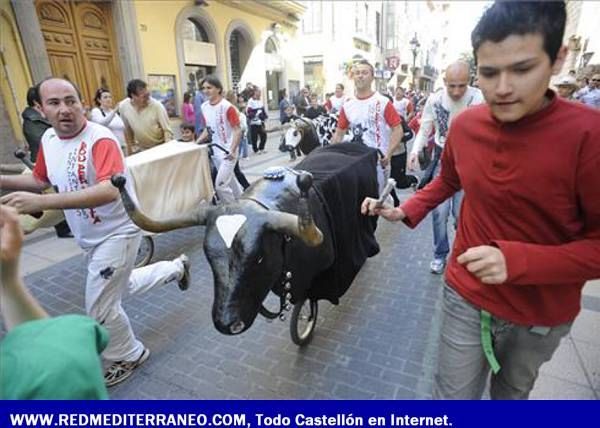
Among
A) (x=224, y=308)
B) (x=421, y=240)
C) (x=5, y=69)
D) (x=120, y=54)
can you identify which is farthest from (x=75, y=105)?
(x=120, y=54)

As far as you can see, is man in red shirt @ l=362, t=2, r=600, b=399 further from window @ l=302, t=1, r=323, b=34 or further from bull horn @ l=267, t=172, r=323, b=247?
window @ l=302, t=1, r=323, b=34

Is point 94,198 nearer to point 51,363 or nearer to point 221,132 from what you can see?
point 51,363

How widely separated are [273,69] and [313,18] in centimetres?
818

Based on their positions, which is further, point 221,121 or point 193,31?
point 193,31

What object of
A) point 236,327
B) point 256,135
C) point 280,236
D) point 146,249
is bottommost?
point 146,249

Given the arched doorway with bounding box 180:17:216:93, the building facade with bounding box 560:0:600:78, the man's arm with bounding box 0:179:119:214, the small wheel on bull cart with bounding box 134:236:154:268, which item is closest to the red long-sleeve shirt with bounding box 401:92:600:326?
the man's arm with bounding box 0:179:119:214

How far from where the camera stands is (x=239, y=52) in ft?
55.2

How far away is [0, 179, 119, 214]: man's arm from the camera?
1979 millimetres

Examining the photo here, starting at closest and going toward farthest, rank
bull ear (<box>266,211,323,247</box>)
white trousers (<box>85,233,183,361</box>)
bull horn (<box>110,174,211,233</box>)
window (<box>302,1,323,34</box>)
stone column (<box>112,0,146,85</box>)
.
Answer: bull ear (<box>266,211,323,247</box>) → bull horn (<box>110,174,211,233</box>) → white trousers (<box>85,233,183,361</box>) → stone column (<box>112,0,146,85</box>) → window (<box>302,1,323,34</box>)

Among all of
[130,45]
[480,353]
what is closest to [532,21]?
[480,353]

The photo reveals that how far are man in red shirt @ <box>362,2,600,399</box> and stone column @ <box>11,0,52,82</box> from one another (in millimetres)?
9353

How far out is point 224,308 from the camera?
5.98ft

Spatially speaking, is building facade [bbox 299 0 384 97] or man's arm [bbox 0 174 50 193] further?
building facade [bbox 299 0 384 97]

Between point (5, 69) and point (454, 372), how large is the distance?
9.49 metres
